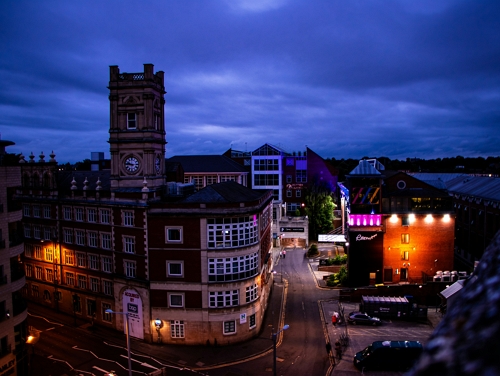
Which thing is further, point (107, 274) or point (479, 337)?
point (107, 274)

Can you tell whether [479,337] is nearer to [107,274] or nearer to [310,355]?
[310,355]

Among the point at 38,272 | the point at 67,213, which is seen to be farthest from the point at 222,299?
the point at 38,272

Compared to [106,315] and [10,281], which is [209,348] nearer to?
[106,315]

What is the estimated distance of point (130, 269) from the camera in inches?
1714

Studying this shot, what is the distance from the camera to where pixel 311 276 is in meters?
64.8

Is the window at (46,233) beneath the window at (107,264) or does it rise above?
above

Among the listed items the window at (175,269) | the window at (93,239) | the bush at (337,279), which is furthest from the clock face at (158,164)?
the bush at (337,279)

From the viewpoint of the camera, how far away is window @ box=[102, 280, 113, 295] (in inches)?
1818

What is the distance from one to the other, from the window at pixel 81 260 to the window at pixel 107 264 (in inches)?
149

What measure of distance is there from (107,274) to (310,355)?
24456mm

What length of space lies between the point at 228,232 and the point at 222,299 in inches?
271

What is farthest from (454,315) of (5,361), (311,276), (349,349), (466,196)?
(466,196)

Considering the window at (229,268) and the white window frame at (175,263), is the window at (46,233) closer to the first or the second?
the white window frame at (175,263)

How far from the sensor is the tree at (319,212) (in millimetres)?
87562
